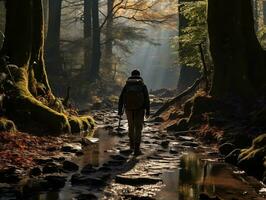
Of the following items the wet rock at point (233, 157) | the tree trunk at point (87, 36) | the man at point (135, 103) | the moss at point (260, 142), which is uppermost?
the tree trunk at point (87, 36)

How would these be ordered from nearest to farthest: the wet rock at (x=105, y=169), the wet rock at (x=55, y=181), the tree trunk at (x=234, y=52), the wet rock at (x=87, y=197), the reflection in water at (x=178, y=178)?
1. the wet rock at (x=87, y=197)
2. the reflection in water at (x=178, y=178)
3. the wet rock at (x=55, y=181)
4. the wet rock at (x=105, y=169)
5. the tree trunk at (x=234, y=52)

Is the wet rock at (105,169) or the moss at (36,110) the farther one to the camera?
the moss at (36,110)

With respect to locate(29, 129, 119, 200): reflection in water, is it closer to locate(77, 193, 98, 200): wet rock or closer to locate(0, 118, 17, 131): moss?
locate(77, 193, 98, 200): wet rock

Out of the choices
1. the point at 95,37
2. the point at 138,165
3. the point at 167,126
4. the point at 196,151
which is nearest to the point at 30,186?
the point at 138,165

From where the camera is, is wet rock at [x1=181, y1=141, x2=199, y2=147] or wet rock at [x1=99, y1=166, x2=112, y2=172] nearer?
wet rock at [x1=99, y1=166, x2=112, y2=172]

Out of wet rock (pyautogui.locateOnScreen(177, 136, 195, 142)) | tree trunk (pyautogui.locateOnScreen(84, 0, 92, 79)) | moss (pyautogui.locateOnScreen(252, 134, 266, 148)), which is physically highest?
tree trunk (pyautogui.locateOnScreen(84, 0, 92, 79))

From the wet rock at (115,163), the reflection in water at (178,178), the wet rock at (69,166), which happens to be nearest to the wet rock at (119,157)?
the reflection in water at (178,178)

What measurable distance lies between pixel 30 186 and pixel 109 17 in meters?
31.6

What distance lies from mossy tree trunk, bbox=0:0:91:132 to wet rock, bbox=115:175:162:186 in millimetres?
6108

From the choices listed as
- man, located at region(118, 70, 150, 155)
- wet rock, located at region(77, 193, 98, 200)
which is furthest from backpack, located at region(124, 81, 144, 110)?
wet rock, located at region(77, 193, 98, 200)

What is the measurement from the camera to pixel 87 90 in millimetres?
34000

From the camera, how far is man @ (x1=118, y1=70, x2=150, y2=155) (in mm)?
11617

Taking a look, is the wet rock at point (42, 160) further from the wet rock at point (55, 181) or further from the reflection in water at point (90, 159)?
the wet rock at point (55, 181)

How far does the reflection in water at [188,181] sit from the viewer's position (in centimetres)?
738
